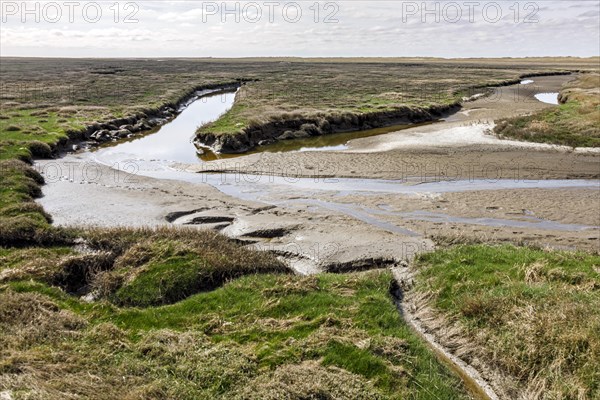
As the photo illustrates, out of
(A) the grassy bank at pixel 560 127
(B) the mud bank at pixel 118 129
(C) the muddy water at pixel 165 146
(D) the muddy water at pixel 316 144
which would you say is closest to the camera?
(A) the grassy bank at pixel 560 127

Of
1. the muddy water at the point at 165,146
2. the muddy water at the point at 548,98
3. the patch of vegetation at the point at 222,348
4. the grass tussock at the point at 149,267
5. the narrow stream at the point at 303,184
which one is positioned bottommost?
the patch of vegetation at the point at 222,348

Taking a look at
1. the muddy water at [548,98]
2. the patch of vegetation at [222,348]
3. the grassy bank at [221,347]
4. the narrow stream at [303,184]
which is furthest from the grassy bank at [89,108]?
the muddy water at [548,98]

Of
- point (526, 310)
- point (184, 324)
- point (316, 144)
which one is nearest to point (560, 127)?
point (316, 144)

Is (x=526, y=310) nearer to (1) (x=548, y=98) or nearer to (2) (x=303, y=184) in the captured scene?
(2) (x=303, y=184)

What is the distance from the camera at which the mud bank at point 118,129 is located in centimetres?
4351

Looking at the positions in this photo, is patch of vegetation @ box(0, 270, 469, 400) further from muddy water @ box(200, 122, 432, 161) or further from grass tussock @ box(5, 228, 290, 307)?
muddy water @ box(200, 122, 432, 161)

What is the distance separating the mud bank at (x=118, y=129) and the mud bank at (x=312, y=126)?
31.1 feet

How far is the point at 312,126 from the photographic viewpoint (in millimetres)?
50312

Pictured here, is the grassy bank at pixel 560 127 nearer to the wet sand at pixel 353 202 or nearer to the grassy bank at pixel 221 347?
the wet sand at pixel 353 202

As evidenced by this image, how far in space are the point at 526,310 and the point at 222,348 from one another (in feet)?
26.8

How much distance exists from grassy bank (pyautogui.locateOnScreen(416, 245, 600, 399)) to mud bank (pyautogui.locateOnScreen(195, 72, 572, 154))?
28.5m

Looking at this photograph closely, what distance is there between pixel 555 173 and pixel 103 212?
94.2 feet

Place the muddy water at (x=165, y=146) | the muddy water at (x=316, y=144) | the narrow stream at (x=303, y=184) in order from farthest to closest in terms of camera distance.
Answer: the muddy water at (x=316, y=144), the muddy water at (x=165, y=146), the narrow stream at (x=303, y=184)

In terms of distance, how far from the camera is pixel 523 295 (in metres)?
13.6
